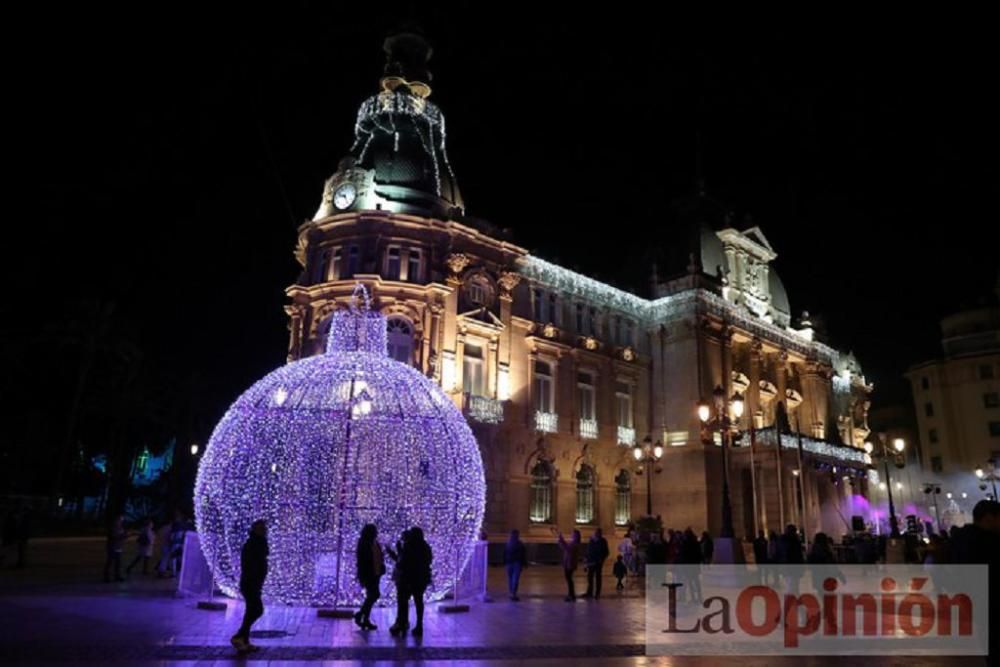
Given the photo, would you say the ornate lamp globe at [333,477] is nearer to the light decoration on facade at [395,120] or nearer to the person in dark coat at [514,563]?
the person in dark coat at [514,563]

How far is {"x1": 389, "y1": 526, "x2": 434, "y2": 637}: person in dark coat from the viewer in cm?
1132

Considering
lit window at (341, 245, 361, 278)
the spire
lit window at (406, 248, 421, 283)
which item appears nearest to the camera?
lit window at (341, 245, 361, 278)

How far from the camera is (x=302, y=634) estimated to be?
36.7 feet

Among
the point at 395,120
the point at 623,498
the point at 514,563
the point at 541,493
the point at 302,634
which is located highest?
the point at 395,120

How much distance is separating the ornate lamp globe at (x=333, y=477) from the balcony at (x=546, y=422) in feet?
63.3

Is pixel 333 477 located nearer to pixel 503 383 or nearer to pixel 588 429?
pixel 503 383

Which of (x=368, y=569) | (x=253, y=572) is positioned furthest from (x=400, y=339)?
(x=253, y=572)

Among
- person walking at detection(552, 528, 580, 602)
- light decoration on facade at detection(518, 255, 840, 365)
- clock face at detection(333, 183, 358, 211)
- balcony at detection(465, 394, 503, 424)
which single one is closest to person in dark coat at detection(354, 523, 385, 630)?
person walking at detection(552, 528, 580, 602)

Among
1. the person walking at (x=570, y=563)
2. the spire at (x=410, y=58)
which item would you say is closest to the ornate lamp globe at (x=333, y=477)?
the person walking at (x=570, y=563)

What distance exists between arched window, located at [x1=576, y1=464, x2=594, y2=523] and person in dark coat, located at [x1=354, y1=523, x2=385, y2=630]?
2399cm

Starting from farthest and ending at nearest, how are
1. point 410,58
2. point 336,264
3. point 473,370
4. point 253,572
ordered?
1. point 410,58
2. point 473,370
3. point 336,264
4. point 253,572

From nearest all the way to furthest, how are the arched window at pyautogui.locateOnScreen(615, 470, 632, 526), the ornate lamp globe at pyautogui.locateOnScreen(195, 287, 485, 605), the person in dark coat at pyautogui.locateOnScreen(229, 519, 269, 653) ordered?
the person in dark coat at pyautogui.locateOnScreen(229, 519, 269, 653) → the ornate lamp globe at pyautogui.locateOnScreen(195, 287, 485, 605) → the arched window at pyautogui.locateOnScreen(615, 470, 632, 526)

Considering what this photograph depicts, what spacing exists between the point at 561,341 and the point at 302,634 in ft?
83.5

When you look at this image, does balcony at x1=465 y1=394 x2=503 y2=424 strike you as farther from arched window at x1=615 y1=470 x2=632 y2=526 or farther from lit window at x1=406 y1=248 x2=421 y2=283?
arched window at x1=615 y1=470 x2=632 y2=526
